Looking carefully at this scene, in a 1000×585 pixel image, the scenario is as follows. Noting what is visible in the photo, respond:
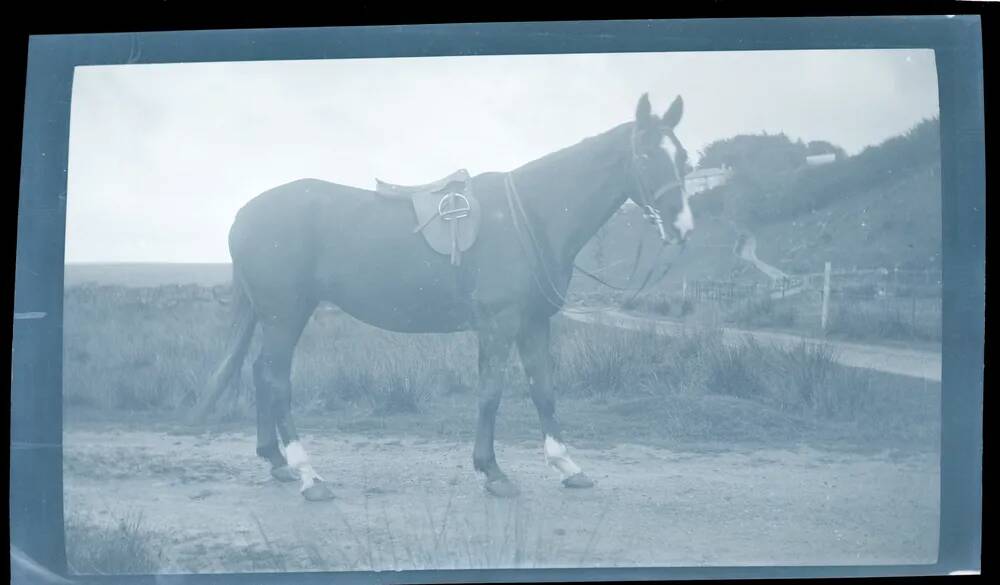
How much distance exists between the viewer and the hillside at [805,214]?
2.85 metres

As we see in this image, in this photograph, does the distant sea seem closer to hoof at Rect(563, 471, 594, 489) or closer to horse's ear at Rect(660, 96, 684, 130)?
hoof at Rect(563, 471, 594, 489)

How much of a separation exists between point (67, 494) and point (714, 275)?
2.95 m

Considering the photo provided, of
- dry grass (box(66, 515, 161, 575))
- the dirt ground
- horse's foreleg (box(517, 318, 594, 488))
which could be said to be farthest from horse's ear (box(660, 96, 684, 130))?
dry grass (box(66, 515, 161, 575))

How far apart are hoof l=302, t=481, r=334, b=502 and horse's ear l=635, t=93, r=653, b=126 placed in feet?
6.75

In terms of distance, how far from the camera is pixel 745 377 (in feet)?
9.43

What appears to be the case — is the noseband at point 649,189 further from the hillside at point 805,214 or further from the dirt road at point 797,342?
the dirt road at point 797,342

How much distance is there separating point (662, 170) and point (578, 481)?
137 cm

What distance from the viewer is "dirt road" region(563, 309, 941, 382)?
112 inches

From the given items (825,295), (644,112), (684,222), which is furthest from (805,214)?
(644,112)

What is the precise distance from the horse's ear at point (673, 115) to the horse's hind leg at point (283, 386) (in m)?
1.71

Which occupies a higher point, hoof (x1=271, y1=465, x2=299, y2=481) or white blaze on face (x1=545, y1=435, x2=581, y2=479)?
white blaze on face (x1=545, y1=435, x2=581, y2=479)

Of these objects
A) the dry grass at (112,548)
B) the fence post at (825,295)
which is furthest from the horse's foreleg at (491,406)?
the dry grass at (112,548)

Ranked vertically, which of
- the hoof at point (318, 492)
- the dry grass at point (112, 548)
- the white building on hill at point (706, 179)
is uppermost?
the white building on hill at point (706, 179)

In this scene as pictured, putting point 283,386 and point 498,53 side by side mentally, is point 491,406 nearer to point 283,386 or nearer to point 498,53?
point 283,386
